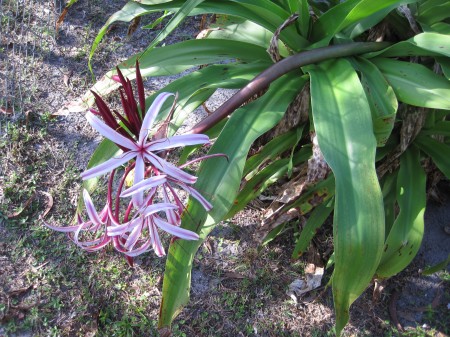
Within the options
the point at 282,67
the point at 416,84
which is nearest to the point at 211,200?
the point at 282,67

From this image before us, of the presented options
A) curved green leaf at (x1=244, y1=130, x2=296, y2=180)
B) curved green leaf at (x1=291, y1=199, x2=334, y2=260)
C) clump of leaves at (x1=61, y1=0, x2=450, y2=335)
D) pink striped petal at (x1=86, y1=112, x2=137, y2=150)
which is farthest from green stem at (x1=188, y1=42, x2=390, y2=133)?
curved green leaf at (x1=291, y1=199, x2=334, y2=260)

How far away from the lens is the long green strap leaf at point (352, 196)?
4.06 ft

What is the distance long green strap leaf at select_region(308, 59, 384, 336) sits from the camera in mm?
1236

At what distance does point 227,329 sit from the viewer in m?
2.01

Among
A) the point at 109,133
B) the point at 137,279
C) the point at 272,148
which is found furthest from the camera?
the point at 137,279

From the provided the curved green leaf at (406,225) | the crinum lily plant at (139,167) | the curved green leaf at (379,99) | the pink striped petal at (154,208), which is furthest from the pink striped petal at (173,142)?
the curved green leaf at (406,225)

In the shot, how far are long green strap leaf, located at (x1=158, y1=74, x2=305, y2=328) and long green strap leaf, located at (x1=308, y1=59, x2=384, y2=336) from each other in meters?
0.22

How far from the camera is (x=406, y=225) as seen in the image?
1782mm

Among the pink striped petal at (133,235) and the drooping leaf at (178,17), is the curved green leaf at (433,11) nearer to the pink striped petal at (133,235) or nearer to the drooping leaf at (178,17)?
the drooping leaf at (178,17)

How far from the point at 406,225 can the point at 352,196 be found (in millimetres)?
637

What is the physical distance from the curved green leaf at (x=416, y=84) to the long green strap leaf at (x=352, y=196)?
0.22m

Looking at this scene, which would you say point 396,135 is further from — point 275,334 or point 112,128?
point 112,128

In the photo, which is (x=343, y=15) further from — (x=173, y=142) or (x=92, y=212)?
(x=92, y=212)

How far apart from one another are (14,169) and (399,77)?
1.76 meters
